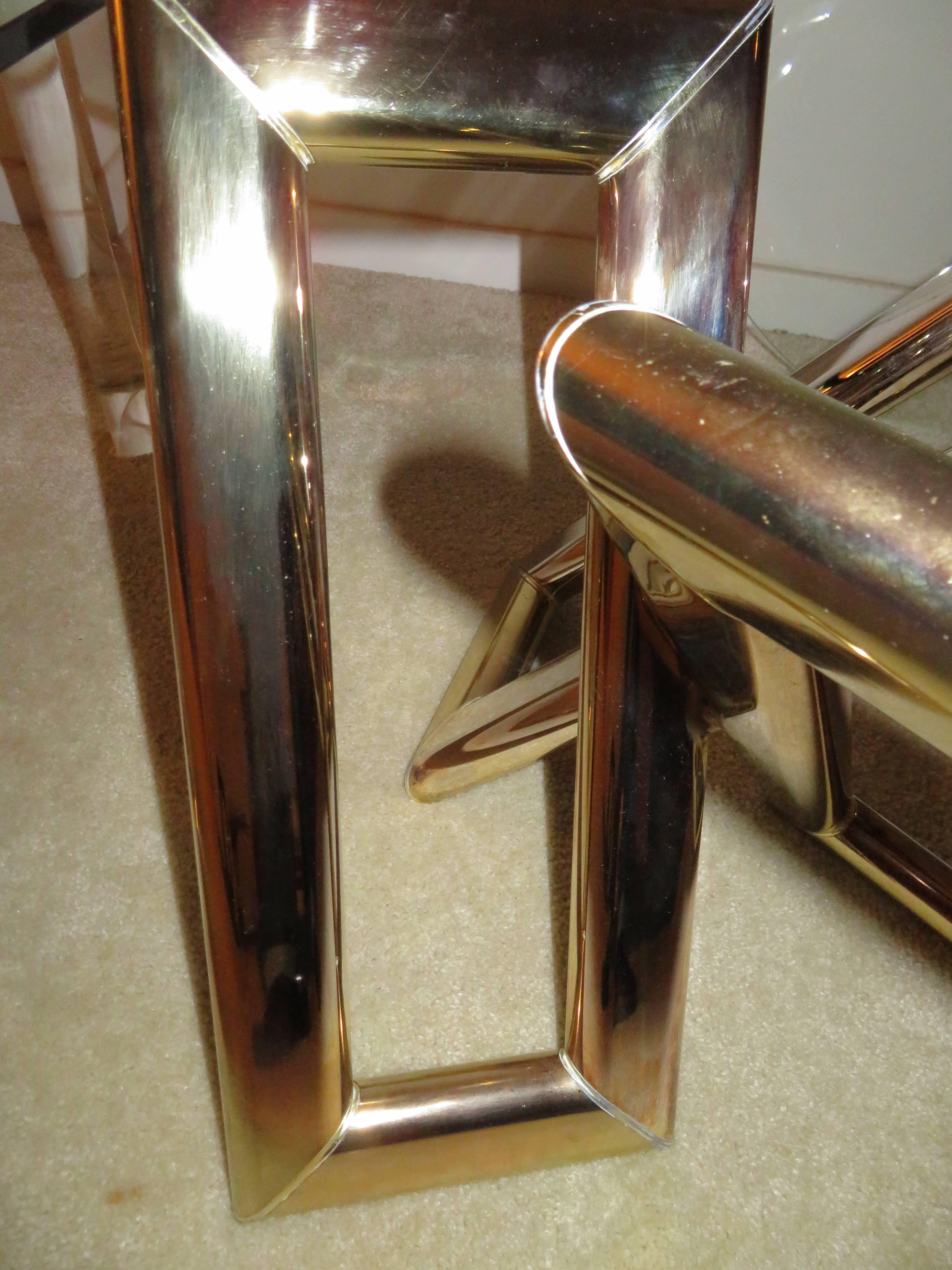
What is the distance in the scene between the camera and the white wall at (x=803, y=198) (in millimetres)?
700

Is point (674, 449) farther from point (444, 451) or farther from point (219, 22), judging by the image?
point (444, 451)

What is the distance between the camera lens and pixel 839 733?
0.38 m

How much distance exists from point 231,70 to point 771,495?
0.22m

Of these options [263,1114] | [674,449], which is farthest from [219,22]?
[263,1114]

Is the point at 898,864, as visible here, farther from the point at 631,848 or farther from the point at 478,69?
the point at 478,69

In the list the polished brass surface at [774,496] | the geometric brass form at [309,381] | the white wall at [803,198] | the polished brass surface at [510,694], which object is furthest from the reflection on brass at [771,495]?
the white wall at [803,198]

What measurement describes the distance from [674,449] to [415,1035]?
1.17ft

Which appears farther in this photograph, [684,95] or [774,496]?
[684,95]

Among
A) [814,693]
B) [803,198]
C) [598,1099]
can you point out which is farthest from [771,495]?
[803,198]

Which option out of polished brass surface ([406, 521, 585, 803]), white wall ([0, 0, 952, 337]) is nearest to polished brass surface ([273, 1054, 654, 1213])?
polished brass surface ([406, 521, 585, 803])

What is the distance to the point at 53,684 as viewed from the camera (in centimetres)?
58

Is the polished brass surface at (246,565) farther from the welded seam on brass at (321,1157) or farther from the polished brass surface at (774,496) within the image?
the polished brass surface at (774,496)

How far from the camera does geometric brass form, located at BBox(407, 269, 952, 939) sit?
1.40ft

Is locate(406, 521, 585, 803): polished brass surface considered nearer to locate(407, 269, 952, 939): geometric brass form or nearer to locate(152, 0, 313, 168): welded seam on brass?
locate(407, 269, 952, 939): geometric brass form
